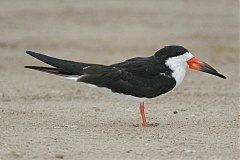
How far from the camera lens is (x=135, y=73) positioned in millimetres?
8078

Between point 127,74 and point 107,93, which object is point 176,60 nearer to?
point 127,74

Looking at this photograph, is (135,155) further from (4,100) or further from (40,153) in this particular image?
(4,100)

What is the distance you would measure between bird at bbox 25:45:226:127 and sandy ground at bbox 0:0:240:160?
0.31m

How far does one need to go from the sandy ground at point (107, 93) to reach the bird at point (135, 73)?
1.02ft

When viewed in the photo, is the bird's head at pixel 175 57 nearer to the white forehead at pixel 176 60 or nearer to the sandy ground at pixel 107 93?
the white forehead at pixel 176 60

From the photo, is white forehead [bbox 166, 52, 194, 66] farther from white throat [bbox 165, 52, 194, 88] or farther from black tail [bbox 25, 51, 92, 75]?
black tail [bbox 25, 51, 92, 75]

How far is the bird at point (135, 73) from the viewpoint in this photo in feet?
26.1

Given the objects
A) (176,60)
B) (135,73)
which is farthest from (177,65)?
(135,73)

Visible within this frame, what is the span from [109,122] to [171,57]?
107 cm

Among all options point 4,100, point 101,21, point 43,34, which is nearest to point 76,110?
point 4,100

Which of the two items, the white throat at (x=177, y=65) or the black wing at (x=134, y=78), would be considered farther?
the white throat at (x=177, y=65)

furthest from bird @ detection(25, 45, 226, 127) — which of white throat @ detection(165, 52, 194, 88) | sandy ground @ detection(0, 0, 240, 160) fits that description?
sandy ground @ detection(0, 0, 240, 160)

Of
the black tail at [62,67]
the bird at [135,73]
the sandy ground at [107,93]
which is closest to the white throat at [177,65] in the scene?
the bird at [135,73]

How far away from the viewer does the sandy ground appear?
700 cm
